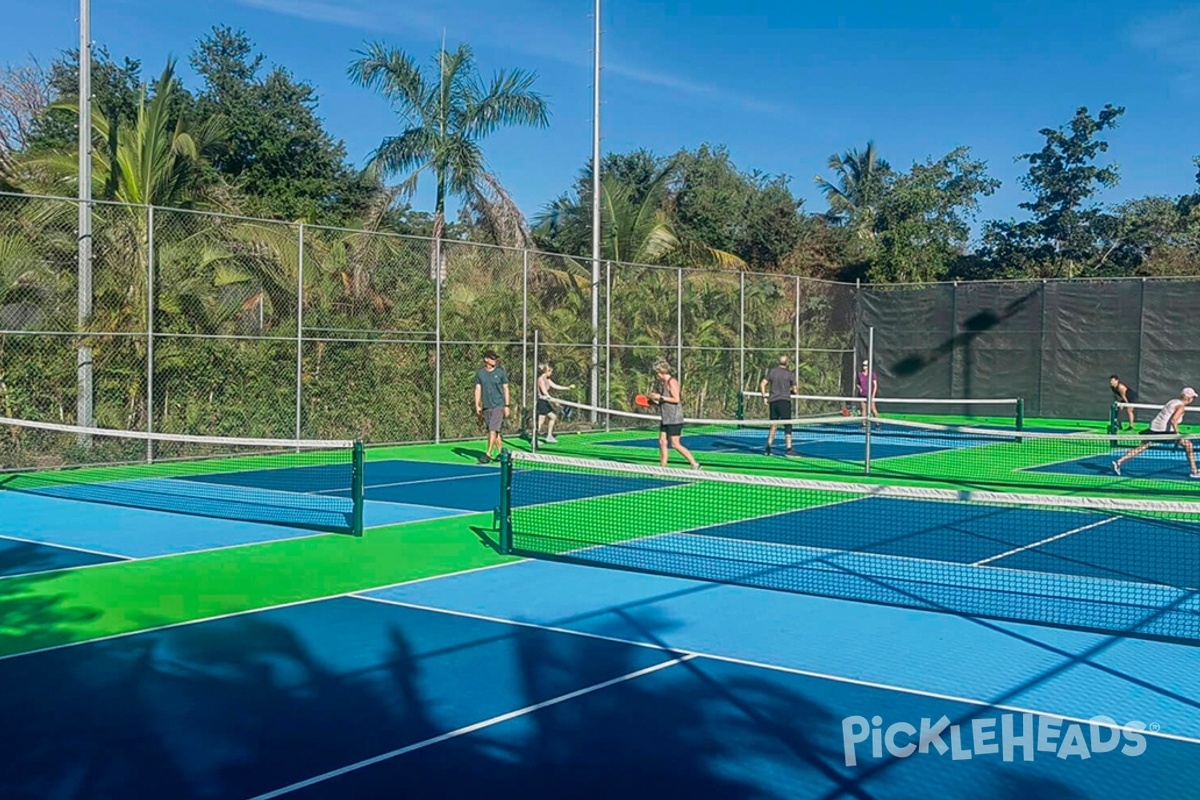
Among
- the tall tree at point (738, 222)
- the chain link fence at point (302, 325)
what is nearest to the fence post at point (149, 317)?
the chain link fence at point (302, 325)

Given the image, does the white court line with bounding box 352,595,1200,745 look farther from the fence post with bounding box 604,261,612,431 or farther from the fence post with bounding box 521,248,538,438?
the fence post with bounding box 604,261,612,431

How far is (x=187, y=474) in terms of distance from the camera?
17.2 m

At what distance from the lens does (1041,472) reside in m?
18.8

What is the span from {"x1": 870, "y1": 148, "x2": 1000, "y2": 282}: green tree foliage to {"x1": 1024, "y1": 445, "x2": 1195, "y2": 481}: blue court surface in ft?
59.8

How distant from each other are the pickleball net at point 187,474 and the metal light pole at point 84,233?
47 cm

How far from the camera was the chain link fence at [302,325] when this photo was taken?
670 inches

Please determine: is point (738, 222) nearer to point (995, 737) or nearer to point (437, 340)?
point (437, 340)

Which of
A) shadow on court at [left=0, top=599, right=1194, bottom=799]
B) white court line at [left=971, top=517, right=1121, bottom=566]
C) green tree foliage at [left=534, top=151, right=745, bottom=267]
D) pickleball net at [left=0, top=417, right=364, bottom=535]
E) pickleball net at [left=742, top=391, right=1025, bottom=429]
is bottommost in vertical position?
shadow on court at [left=0, top=599, right=1194, bottom=799]

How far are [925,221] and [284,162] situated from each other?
25.4 m

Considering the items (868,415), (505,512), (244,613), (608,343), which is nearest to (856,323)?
(608,343)

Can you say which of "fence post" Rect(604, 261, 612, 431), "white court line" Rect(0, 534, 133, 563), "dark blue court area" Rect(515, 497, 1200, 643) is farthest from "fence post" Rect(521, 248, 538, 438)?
"white court line" Rect(0, 534, 133, 563)

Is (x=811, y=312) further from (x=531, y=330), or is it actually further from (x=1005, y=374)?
(x=531, y=330)

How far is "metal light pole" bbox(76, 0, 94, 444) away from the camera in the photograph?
16984mm

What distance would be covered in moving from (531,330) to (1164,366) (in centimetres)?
1676
